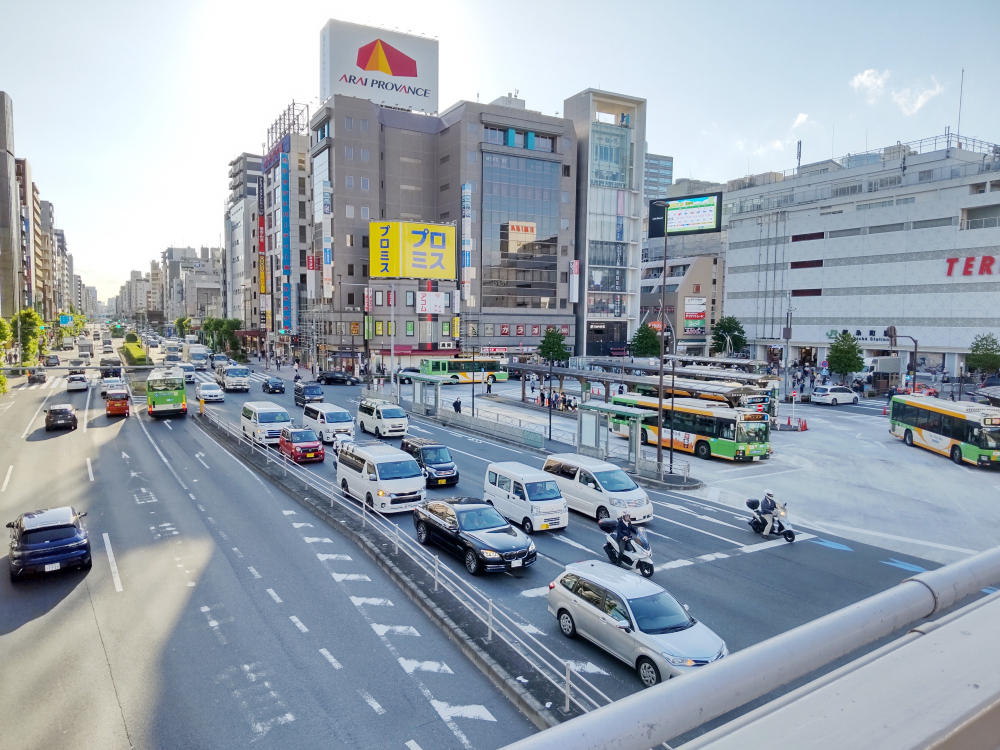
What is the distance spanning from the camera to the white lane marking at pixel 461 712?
9.84m

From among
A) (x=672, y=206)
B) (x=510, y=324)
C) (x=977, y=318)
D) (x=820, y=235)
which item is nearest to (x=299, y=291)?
(x=510, y=324)

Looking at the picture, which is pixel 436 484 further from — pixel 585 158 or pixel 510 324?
pixel 585 158

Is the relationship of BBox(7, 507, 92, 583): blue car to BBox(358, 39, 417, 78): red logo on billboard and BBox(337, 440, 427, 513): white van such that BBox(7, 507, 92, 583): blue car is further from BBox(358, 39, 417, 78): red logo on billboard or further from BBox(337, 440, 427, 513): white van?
BBox(358, 39, 417, 78): red logo on billboard

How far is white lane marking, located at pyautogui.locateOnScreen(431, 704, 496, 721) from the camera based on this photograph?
32.3 feet

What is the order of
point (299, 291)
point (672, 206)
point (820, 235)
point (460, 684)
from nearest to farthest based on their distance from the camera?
1. point (460, 684)
2. point (820, 235)
3. point (672, 206)
4. point (299, 291)

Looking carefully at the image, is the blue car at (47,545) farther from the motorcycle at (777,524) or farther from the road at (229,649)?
the motorcycle at (777,524)

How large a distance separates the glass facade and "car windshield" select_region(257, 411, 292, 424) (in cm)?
5543

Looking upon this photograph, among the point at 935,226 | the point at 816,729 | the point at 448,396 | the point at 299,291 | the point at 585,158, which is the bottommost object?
the point at 448,396

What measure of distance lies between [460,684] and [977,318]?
74.5 m

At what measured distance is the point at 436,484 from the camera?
24766 millimetres

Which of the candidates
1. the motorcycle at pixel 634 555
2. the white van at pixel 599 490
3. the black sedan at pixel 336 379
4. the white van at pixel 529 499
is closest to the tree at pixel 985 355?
the white van at pixel 599 490

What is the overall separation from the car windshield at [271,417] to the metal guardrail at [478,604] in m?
3.97

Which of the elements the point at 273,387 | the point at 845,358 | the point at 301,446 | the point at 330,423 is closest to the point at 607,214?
the point at 845,358

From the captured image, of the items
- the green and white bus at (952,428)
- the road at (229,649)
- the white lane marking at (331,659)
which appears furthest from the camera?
the green and white bus at (952,428)
